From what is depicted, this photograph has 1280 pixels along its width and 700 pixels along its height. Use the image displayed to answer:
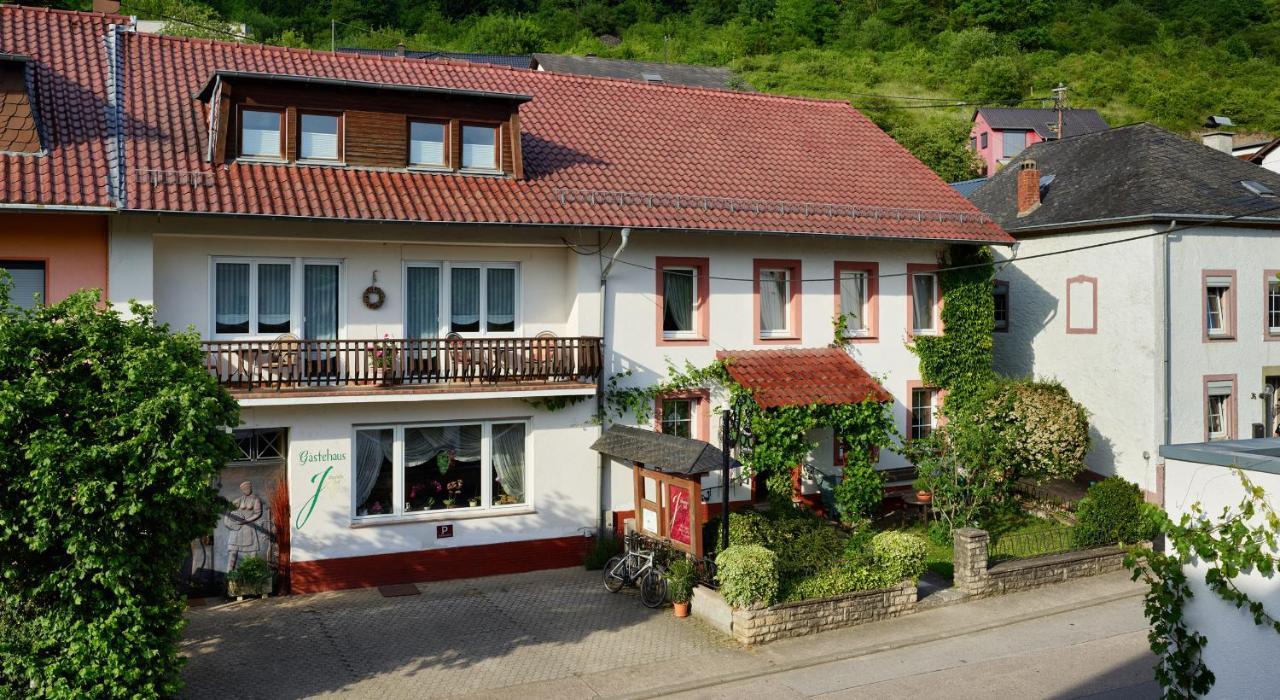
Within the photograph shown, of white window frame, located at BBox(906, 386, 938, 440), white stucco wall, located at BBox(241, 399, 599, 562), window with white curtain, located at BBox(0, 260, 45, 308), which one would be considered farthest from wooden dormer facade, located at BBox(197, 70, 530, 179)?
white window frame, located at BBox(906, 386, 938, 440)

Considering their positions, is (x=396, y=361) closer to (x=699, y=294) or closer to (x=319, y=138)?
(x=319, y=138)

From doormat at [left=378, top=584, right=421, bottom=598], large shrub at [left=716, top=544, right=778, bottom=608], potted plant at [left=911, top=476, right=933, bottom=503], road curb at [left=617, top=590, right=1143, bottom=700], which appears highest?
potted plant at [left=911, top=476, right=933, bottom=503]

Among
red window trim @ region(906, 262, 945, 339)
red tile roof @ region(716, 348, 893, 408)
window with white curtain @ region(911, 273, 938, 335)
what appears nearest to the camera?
red tile roof @ region(716, 348, 893, 408)

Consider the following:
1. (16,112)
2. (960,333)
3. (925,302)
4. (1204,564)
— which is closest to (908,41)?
(925,302)

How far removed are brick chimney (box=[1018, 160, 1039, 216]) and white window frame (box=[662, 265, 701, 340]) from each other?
10924 millimetres

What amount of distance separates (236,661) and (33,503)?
4.11 metres

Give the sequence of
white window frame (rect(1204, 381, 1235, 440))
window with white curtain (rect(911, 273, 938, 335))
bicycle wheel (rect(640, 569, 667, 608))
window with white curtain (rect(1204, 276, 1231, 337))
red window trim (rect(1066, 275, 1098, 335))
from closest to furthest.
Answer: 1. bicycle wheel (rect(640, 569, 667, 608))
2. window with white curtain (rect(911, 273, 938, 335))
3. white window frame (rect(1204, 381, 1235, 440))
4. window with white curtain (rect(1204, 276, 1231, 337))
5. red window trim (rect(1066, 275, 1098, 335))

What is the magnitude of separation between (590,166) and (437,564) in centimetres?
753

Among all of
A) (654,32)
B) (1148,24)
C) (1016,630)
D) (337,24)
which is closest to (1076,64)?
(1148,24)

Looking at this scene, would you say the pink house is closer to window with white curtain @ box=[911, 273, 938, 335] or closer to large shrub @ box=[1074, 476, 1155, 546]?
window with white curtain @ box=[911, 273, 938, 335]

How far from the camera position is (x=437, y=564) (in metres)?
15.9

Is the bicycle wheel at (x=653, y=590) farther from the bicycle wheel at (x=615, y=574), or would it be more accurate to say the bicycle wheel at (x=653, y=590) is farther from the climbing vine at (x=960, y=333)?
the climbing vine at (x=960, y=333)

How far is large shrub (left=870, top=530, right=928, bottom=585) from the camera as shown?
14.5m

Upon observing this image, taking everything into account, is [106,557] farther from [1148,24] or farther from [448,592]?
[1148,24]
